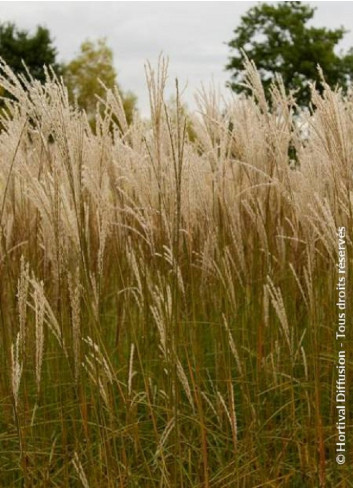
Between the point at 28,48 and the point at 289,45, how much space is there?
9.56 metres

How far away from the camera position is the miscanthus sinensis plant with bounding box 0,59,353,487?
2254 mm

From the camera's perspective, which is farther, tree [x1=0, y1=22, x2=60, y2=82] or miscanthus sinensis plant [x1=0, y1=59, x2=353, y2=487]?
tree [x1=0, y1=22, x2=60, y2=82]

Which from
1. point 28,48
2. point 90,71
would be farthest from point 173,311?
point 28,48

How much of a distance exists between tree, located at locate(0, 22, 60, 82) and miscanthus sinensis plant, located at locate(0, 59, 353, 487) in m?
27.5

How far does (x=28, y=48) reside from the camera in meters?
30.0

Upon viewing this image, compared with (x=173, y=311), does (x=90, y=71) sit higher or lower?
higher

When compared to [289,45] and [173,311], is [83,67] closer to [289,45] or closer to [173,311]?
[289,45]

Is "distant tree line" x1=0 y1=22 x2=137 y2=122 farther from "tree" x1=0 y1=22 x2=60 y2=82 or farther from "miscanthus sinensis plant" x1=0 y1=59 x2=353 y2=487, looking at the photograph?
"miscanthus sinensis plant" x1=0 y1=59 x2=353 y2=487

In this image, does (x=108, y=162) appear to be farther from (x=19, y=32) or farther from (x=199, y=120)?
(x=19, y=32)

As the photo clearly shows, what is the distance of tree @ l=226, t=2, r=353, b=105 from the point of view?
89.1 ft

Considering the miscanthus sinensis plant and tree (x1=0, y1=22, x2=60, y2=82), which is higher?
tree (x1=0, y1=22, x2=60, y2=82)

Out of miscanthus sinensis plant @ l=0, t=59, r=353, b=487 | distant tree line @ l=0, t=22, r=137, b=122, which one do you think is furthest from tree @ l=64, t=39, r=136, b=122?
miscanthus sinensis plant @ l=0, t=59, r=353, b=487

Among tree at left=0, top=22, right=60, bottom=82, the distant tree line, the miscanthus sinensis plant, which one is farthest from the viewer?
tree at left=0, top=22, right=60, bottom=82

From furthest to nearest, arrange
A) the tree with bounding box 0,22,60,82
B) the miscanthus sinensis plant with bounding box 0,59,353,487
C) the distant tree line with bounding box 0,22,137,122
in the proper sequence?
the tree with bounding box 0,22,60,82 → the distant tree line with bounding box 0,22,137,122 → the miscanthus sinensis plant with bounding box 0,59,353,487
